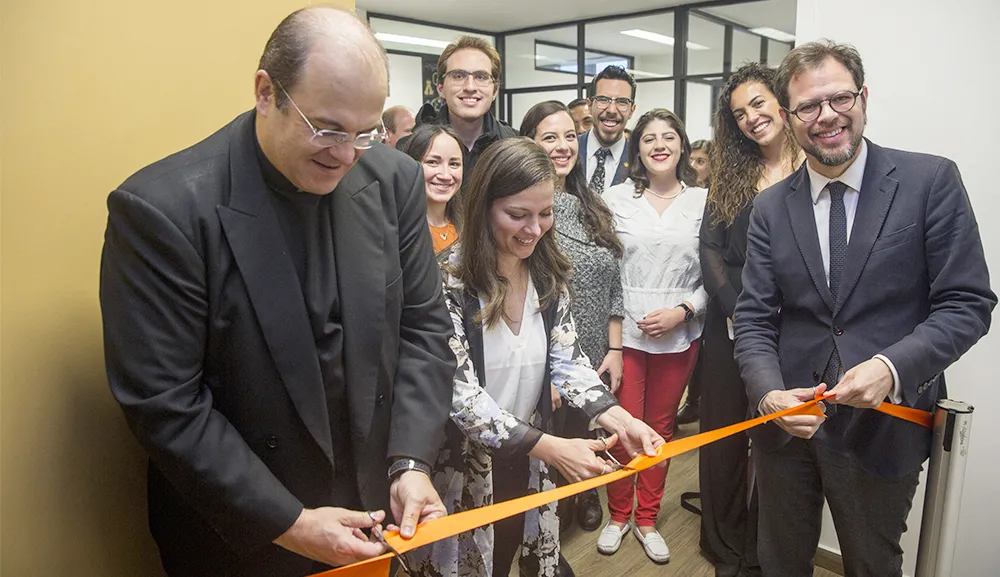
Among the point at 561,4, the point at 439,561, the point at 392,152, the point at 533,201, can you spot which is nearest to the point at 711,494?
the point at 439,561

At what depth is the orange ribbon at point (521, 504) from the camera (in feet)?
4.32

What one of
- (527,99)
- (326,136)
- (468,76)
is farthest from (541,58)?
(326,136)

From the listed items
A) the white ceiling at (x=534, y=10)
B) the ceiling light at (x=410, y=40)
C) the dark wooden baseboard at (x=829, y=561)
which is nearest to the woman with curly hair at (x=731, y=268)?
the dark wooden baseboard at (x=829, y=561)

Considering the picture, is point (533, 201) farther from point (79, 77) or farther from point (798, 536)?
point (798, 536)

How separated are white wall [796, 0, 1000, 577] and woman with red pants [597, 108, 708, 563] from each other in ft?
2.62

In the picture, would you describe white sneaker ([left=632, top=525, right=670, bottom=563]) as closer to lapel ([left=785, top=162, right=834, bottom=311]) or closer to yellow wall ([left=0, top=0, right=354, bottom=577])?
lapel ([left=785, top=162, right=834, bottom=311])

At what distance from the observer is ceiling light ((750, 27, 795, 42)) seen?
32.0 ft

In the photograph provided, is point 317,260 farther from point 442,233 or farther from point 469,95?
point 469,95

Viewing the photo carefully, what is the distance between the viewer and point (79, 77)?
1.35 metres

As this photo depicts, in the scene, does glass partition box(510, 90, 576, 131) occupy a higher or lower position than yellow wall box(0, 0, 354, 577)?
higher

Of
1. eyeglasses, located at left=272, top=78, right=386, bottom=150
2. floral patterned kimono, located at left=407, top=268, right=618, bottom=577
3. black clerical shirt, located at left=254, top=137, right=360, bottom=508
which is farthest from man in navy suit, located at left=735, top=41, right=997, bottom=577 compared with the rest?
eyeglasses, located at left=272, top=78, right=386, bottom=150

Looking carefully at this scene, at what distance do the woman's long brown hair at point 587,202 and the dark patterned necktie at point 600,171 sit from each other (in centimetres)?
Result: 56

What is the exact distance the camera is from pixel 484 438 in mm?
1843

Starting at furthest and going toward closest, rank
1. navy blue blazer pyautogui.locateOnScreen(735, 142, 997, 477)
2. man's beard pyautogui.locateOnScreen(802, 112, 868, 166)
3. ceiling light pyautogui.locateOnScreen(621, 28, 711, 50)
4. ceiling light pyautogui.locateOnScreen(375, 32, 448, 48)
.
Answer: ceiling light pyautogui.locateOnScreen(375, 32, 448, 48) → ceiling light pyautogui.locateOnScreen(621, 28, 711, 50) → man's beard pyautogui.locateOnScreen(802, 112, 868, 166) → navy blue blazer pyautogui.locateOnScreen(735, 142, 997, 477)
